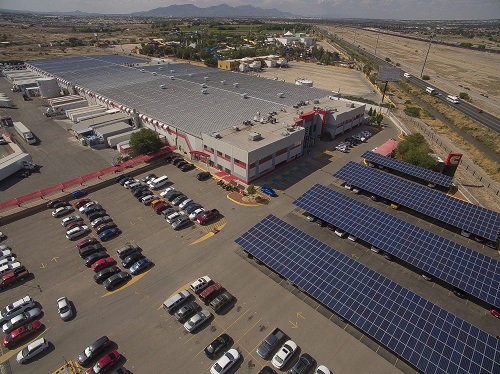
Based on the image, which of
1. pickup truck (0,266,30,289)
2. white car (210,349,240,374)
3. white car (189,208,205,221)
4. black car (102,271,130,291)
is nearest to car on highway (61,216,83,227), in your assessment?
pickup truck (0,266,30,289)

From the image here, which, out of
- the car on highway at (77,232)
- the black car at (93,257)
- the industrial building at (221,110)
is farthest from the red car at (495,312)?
the car on highway at (77,232)

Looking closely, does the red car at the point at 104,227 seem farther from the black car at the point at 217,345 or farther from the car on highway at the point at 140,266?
the black car at the point at 217,345

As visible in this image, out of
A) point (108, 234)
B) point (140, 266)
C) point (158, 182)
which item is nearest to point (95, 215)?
point (108, 234)

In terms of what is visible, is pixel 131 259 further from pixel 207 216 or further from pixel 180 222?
pixel 207 216

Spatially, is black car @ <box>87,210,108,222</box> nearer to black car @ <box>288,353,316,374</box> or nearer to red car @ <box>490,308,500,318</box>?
black car @ <box>288,353,316,374</box>

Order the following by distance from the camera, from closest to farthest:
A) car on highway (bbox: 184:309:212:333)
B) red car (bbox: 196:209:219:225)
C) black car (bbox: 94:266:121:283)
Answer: car on highway (bbox: 184:309:212:333)
black car (bbox: 94:266:121:283)
red car (bbox: 196:209:219:225)

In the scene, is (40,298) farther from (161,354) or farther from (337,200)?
(337,200)
